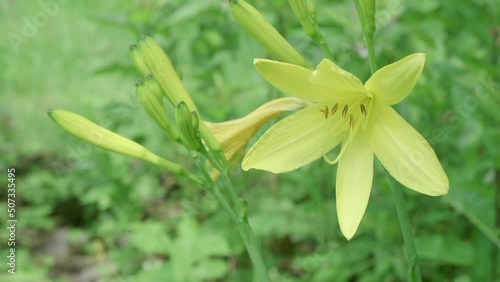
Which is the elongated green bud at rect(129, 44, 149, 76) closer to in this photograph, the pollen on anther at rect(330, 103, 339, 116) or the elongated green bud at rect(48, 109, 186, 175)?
the elongated green bud at rect(48, 109, 186, 175)

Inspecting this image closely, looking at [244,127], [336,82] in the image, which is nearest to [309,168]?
[244,127]

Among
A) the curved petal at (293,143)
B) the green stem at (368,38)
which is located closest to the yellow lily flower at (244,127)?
the curved petal at (293,143)

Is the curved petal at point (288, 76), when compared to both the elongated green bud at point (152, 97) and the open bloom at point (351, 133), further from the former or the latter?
the elongated green bud at point (152, 97)

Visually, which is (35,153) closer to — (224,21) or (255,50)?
(224,21)

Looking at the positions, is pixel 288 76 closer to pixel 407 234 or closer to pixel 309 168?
pixel 407 234

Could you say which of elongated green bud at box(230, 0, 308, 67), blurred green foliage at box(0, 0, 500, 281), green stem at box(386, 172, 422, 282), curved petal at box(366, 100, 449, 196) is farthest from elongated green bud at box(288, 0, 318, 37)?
blurred green foliage at box(0, 0, 500, 281)

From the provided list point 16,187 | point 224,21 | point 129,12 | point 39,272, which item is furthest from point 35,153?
point 224,21

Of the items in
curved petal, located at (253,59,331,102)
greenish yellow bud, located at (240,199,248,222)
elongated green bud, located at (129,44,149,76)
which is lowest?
greenish yellow bud, located at (240,199,248,222)
